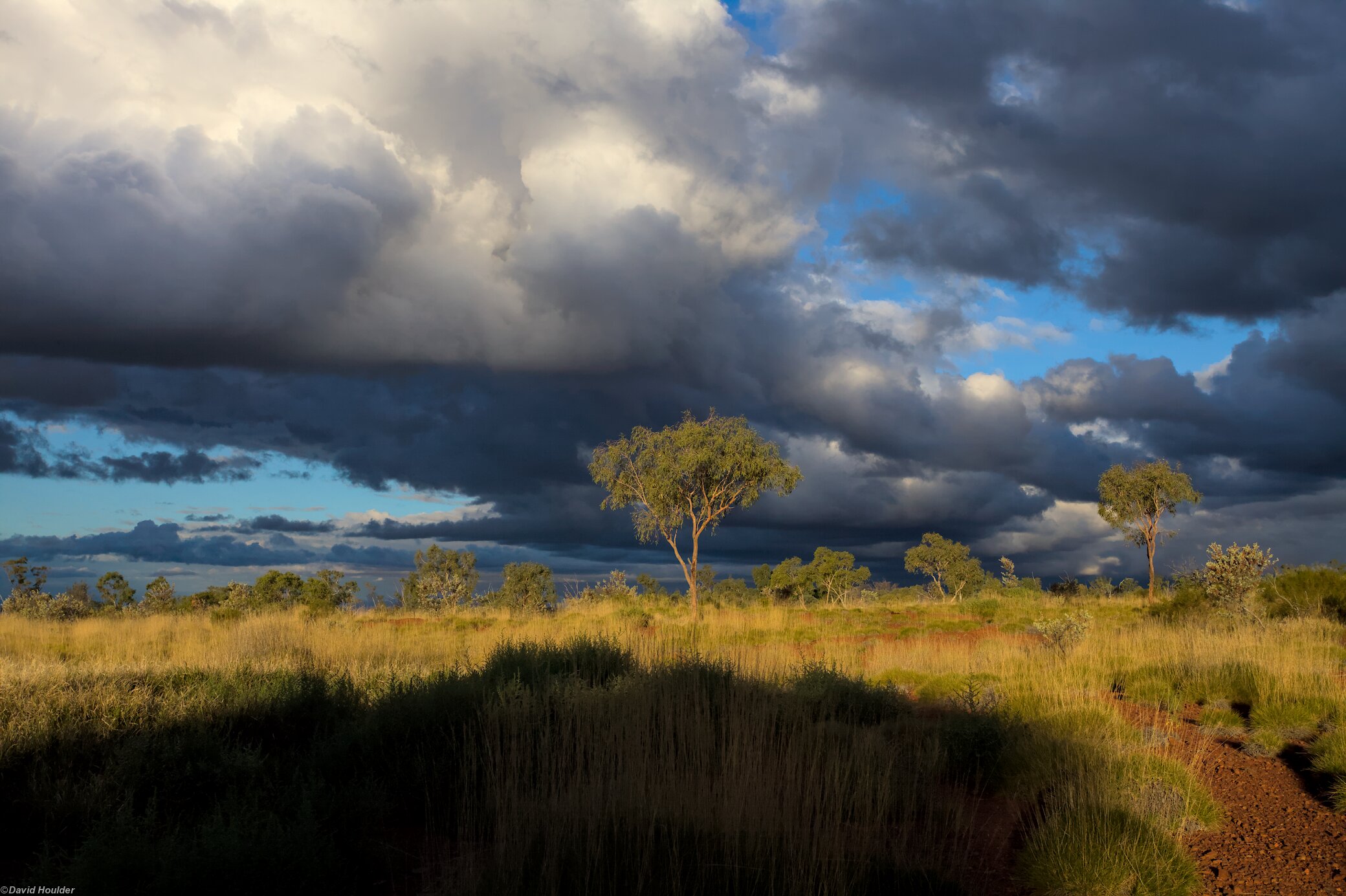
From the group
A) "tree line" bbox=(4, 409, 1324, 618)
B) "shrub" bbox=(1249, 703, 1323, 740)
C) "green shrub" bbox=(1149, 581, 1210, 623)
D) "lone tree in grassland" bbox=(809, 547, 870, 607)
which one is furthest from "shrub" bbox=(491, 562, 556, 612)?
"shrub" bbox=(1249, 703, 1323, 740)

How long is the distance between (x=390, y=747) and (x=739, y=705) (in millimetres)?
3814

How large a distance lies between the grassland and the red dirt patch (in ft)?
0.87

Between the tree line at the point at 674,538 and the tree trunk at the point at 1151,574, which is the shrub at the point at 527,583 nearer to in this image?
the tree line at the point at 674,538

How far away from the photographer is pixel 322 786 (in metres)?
6.37

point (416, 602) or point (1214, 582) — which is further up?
point (1214, 582)

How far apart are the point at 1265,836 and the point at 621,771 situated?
5.27 meters

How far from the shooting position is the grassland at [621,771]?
5.22 meters

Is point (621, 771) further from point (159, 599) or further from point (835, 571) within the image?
point (835, 571)

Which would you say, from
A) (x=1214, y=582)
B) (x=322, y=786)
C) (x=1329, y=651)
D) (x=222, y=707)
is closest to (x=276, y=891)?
(x=322, y=786)

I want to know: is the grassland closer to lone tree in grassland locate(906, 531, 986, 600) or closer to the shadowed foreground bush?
the shadowed foreground bush

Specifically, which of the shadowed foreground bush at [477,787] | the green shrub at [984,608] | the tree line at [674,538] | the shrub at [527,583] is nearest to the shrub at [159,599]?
the tree line at [674,538]

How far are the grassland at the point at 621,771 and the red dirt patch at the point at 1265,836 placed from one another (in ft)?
0.87

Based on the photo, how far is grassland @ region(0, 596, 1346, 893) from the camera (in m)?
5.22

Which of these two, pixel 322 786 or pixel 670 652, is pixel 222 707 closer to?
pixel 322 786
